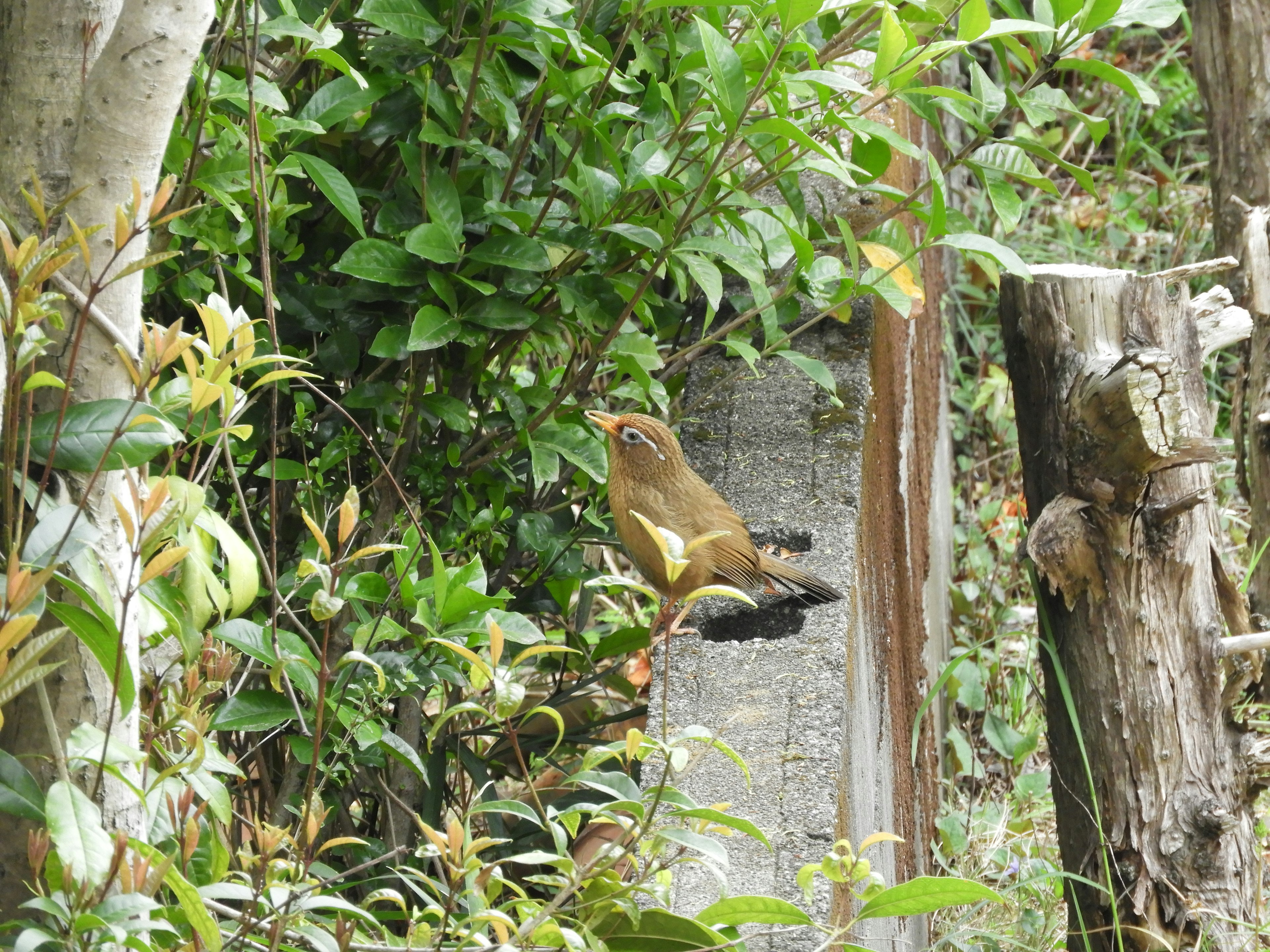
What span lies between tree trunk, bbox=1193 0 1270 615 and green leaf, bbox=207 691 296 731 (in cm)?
390

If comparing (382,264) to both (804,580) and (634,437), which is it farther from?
(804,580)

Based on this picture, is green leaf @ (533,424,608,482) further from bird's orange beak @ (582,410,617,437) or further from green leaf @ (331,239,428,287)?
green leaf @ (331,239,428,287)

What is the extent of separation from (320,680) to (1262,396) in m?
4.13

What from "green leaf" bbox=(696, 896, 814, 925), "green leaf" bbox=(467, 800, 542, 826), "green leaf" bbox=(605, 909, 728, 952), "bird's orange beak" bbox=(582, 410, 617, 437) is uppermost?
"bird's orange beak" bbox=(582, 410, 617, 437)

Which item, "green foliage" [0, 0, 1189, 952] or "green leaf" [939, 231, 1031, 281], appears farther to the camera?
"green leaf" [939, 231, 1031, 281]

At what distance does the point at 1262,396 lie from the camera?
450 cm

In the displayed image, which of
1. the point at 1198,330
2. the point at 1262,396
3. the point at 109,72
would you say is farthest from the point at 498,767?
the point at 1262,396

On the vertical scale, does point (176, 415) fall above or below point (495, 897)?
above

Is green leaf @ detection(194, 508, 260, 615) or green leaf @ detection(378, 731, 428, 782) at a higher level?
green leaf @ detection(194, 508, 260, 615)

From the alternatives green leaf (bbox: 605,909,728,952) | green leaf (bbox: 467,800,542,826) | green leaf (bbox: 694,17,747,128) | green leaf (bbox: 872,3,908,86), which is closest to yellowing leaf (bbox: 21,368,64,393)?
green leaf (bbox: 467,800,542,826)

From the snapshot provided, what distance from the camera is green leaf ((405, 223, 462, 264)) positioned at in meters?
2.10

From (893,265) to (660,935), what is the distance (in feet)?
5.25

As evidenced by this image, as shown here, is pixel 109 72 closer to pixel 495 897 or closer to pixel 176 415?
pixel 176 415

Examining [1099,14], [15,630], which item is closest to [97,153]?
[15,630]
